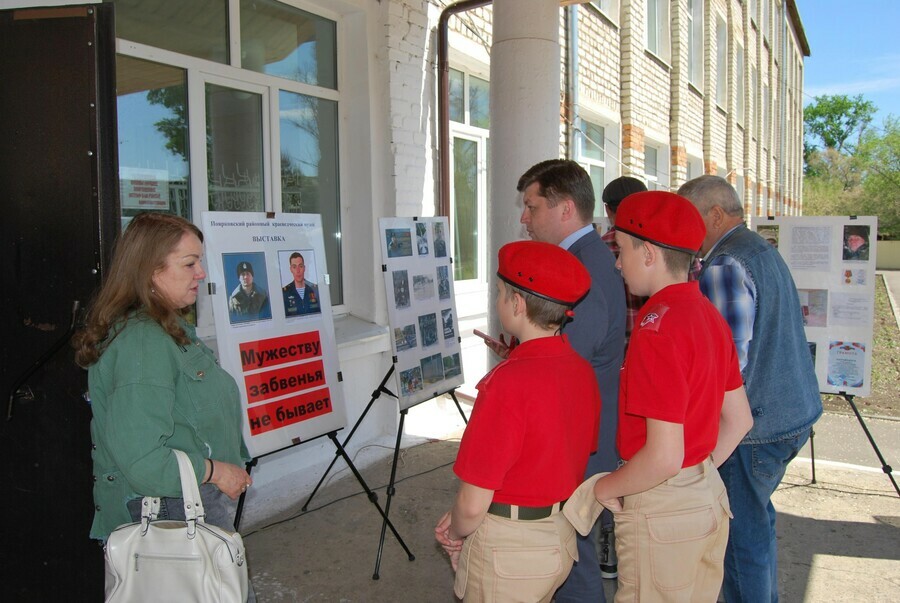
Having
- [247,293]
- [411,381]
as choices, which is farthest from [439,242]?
[247,293]

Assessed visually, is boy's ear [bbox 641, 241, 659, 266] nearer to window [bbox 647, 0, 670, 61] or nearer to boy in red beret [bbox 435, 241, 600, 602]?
boy in red beret [bbox 435, 241, 600, 602]

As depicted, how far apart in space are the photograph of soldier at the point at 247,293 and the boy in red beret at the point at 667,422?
1840 millimetres

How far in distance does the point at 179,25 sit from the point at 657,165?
987 cm

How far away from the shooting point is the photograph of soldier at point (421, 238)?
3932mm

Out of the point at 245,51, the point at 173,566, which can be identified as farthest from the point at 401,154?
the point at 173,566

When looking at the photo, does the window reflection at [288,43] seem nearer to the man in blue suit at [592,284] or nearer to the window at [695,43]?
the man in blue suit at [592,284]

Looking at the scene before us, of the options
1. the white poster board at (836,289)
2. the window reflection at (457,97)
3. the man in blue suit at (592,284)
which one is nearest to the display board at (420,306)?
the man in blue suit at (592,284)

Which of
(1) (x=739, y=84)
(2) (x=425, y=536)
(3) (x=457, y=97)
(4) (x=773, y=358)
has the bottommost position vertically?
(2) (x=425, y=536)

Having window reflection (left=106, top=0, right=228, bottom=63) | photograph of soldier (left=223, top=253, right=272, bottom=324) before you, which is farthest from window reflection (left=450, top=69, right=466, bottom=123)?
photograph of soldier (left=223, top=253, right=272, bottom=324)

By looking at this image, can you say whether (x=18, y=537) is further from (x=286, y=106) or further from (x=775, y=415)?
(x=286, y=106)

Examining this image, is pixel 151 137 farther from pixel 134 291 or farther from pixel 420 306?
pixel 134 291

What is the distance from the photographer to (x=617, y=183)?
3795 mm

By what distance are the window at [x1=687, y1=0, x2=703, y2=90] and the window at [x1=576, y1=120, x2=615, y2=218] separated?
527 centimetres

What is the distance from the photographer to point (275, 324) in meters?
3.13
